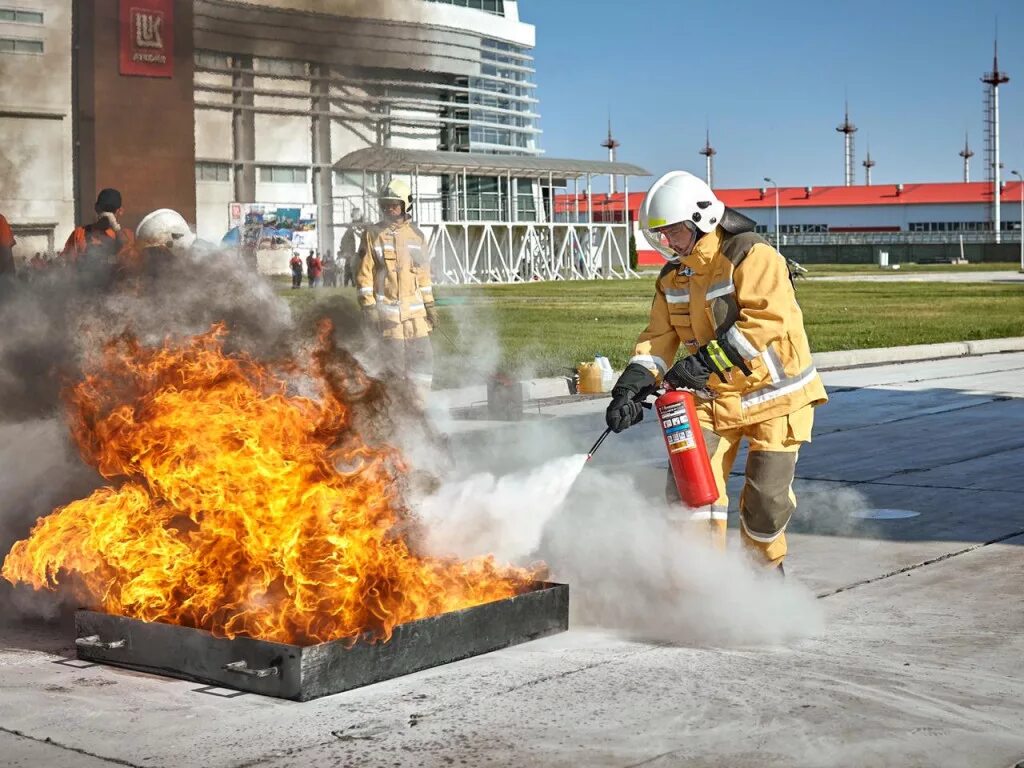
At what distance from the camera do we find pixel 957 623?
223 inches

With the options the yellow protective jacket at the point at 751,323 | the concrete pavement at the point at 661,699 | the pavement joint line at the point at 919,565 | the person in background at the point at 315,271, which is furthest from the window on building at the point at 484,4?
the pavement joint line at the point at 919,565

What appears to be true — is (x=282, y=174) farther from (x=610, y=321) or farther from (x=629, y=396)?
(x=610, y=321)

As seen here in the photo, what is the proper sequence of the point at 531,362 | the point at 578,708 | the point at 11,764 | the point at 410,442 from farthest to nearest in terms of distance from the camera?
the point at 531,362 → the point at 410,442 → the point at 578,708 → the point at 11,764

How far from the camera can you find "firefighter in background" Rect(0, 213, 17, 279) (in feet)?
28.0

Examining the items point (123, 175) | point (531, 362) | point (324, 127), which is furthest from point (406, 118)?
point (531, 362)

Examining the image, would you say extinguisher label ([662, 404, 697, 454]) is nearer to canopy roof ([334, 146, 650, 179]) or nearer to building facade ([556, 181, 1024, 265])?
canopy roof ([334, 146, 650, 179])

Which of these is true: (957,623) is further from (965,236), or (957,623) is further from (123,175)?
(965,236)

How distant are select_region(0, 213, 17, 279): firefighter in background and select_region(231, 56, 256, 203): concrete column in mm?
3593

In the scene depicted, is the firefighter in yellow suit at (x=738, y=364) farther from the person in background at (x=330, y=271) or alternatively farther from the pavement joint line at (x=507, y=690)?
the person in background at (x=330, y=271)

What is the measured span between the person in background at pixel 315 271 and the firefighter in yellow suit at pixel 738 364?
1.92m

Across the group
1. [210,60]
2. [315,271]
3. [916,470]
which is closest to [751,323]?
[210,60]

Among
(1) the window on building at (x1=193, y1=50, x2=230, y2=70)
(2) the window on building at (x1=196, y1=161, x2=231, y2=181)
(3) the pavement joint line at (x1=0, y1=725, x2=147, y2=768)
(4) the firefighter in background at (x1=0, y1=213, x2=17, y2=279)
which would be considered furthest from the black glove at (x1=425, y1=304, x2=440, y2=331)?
(3) the pavement joint line at (x1=0, y1=725, x2=147, y2=768)

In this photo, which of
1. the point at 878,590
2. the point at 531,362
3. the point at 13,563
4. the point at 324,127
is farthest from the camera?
the point at 531,362

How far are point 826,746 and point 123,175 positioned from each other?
869cm
